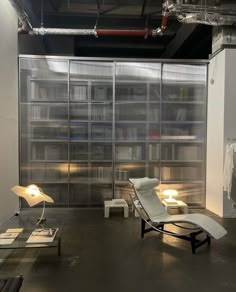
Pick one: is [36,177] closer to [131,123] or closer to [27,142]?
[27,142]

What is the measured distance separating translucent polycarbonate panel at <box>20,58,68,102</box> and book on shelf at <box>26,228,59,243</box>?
8.05 ft

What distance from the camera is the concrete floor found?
2291 millimetres

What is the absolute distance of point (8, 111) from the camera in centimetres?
393

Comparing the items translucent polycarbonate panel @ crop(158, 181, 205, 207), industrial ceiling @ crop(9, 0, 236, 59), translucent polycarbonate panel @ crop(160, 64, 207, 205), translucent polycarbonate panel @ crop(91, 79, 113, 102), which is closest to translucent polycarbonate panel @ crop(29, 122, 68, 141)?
translucent polycarbonate panel @ crop(91, 79, 113, 102)

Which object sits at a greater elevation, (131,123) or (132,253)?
(131,123)

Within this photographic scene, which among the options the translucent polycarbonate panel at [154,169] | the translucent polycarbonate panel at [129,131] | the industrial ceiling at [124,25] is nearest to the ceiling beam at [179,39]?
the industrial ceiling at [124,25]

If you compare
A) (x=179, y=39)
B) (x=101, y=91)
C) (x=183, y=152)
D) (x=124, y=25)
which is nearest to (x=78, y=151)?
(x=101, y=91)

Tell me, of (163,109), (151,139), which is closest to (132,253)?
(151,139)

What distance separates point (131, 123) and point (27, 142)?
1845 millimetres

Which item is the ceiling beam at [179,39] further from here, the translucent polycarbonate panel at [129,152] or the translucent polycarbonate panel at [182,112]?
the translucent polycarbonate panel at [129,152]

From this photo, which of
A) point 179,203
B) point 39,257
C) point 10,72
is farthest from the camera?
point 179,203

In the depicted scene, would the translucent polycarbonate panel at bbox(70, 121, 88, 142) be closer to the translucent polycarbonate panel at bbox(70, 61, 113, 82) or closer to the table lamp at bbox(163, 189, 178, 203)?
the translucent polycarbonate panel at bbox(70, 61, 113, 82)

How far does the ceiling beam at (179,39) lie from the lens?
15.3 ft

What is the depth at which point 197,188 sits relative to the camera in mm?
4855
